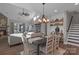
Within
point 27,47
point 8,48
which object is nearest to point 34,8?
point 27,47

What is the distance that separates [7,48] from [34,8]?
0.85m

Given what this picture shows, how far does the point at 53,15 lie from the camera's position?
5.72 ft

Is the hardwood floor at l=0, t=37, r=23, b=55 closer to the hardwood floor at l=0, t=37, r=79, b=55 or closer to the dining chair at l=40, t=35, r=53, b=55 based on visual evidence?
the hardwood floor at l=0, t=37, r=79, b=55

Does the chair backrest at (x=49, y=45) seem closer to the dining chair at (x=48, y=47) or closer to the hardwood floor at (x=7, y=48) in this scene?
the dining chair at (x=48, y=47)

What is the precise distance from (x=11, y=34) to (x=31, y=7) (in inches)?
23.5

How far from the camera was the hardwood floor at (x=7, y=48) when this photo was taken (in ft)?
5.52

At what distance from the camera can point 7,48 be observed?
169cm

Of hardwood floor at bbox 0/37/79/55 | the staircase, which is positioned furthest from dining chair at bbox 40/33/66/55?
the staircase

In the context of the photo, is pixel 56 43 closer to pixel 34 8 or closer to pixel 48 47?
pixel 48 47

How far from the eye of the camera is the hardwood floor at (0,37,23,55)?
1.68 m

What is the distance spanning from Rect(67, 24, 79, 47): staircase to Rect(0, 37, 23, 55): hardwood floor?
34.9 inches

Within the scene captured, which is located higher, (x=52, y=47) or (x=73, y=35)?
(x=73, y=35)

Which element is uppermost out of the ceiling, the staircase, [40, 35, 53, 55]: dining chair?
the ceiling

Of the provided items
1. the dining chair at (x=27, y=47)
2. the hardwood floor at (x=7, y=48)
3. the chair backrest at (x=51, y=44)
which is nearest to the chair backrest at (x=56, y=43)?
the chair backrest at (x=51, y=44)
